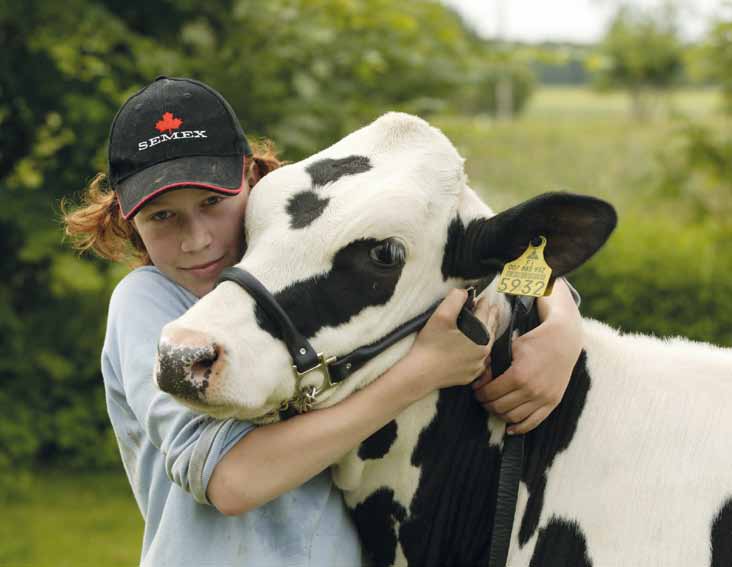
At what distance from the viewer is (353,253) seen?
2.31 meters

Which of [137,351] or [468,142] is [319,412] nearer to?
[137,351]

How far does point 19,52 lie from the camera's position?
6348 millimetres

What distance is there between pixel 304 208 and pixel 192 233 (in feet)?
1.01

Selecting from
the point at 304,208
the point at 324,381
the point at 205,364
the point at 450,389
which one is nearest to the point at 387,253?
the point at 304,208

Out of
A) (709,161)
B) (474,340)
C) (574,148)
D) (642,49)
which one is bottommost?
(574,148)

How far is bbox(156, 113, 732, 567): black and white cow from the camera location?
2.26 m

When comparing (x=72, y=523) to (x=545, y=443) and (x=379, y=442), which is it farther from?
(x=545, y=443)

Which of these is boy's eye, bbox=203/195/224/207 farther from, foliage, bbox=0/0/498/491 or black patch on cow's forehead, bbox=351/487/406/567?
foliage, bbox=0/0/498/491

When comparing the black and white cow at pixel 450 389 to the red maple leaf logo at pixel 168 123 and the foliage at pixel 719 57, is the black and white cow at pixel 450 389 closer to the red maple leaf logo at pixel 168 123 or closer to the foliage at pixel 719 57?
the red maple leaf logo at pixel 168 123

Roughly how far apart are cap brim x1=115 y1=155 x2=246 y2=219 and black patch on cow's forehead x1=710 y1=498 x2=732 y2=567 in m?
1.45

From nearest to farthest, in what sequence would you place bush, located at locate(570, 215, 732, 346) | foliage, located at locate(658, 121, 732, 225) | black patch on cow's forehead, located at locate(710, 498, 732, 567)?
black patch on cow's forehead, located at locate(710, 498, 732, 567) → bush, located at locate(570, 215, 732, 346) → foliage, located at locate(658, 121, 732, 225)

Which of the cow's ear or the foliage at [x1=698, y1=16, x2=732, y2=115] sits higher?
the cow's ear

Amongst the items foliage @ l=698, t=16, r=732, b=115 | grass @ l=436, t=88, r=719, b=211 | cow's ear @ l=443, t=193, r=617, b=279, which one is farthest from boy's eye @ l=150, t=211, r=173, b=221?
foliage @ l=698, t=16, r=732, b=115

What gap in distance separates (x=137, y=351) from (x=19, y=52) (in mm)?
4674
